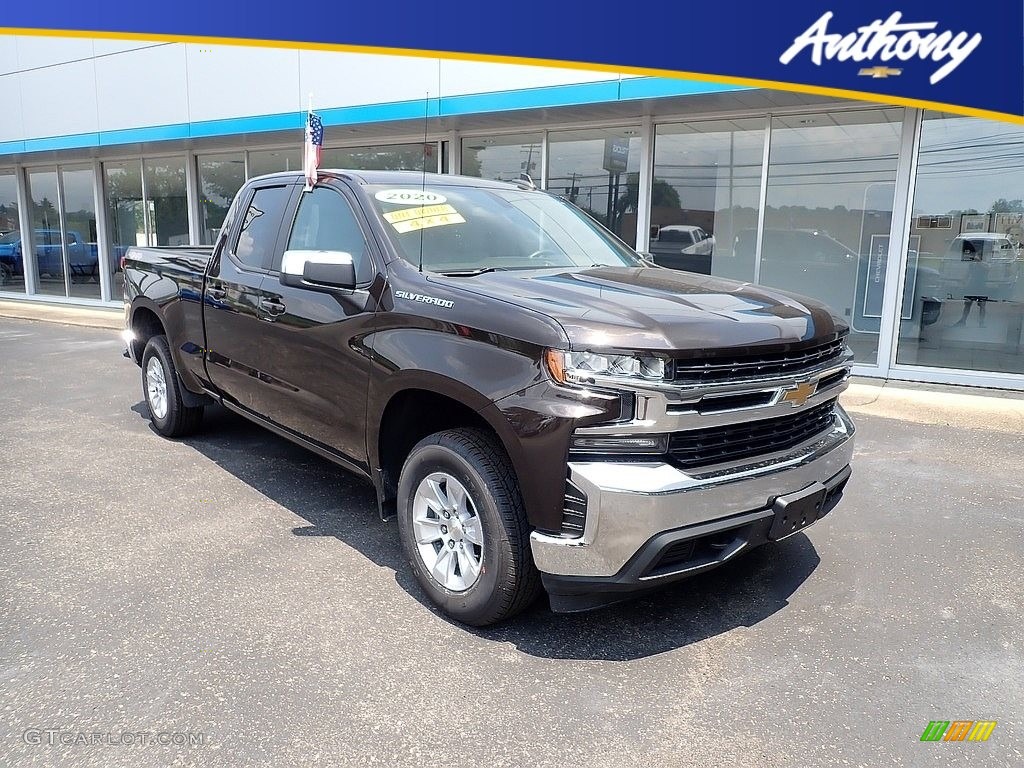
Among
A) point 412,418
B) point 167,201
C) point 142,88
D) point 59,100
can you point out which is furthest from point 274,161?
point 412,418

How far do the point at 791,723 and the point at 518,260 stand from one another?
244 centimetres

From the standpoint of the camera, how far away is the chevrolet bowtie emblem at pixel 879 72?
28.0 ft

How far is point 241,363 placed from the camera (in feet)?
16.1

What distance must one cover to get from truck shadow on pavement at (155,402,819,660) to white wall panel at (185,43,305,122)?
9.01 metres

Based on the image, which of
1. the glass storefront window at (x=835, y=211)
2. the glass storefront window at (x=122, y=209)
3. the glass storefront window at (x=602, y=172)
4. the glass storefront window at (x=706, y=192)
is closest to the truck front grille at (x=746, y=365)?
the glass storefront window at (x=835, y=211)

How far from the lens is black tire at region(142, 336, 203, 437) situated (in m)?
6.00

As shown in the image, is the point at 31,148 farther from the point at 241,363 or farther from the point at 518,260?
the point at 518,260

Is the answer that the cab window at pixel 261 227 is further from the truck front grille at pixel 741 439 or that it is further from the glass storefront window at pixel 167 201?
the glass storefront window at pixel 167 201

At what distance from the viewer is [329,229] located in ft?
14.2

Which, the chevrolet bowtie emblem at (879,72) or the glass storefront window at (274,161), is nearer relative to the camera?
the chevrolet bowtie emblem at (879,72)

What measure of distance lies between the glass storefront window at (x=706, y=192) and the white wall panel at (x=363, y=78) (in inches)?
136

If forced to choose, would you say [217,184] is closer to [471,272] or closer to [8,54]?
[8,54]

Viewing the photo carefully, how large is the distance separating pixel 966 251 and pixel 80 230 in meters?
17.8

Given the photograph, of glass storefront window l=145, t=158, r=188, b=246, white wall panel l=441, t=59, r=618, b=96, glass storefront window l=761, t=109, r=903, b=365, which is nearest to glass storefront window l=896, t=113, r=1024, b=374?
glass storefront window l=761, t=109, r=903, b=365
